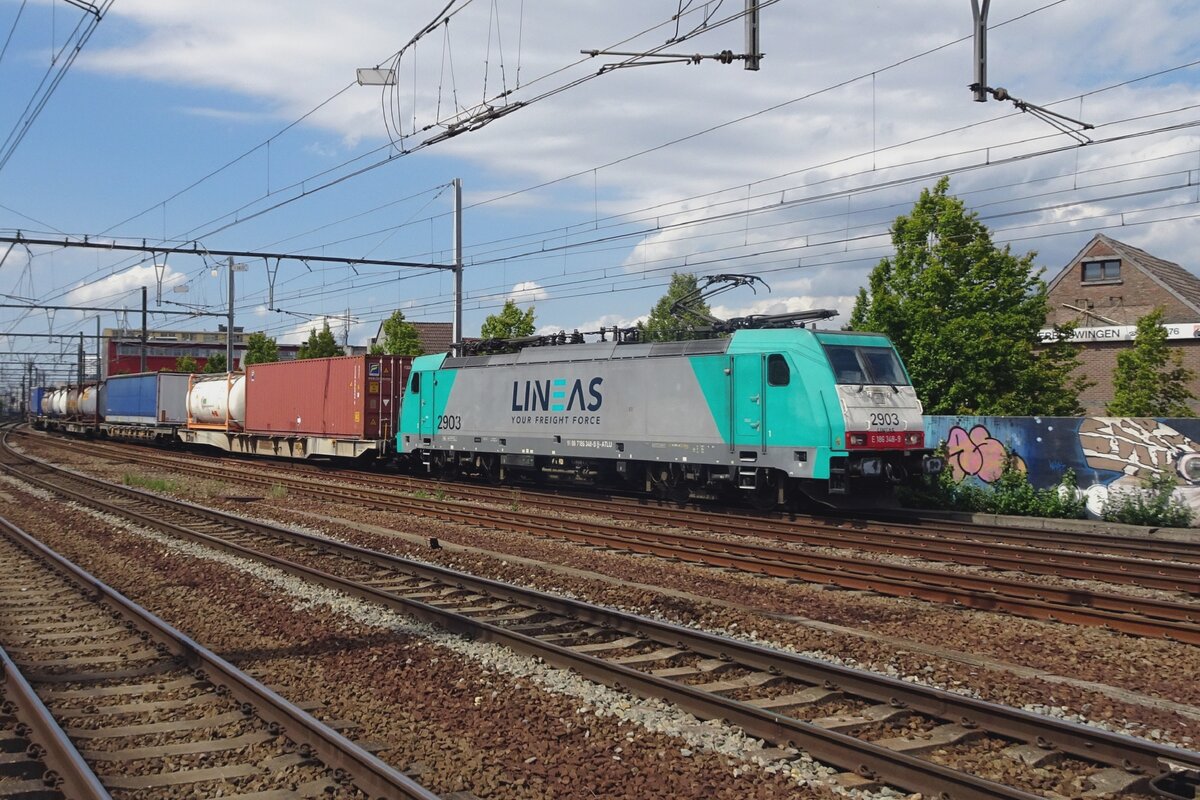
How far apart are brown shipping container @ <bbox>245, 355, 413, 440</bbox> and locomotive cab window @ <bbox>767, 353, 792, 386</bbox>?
47.1ft

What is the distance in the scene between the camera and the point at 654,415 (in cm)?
1902

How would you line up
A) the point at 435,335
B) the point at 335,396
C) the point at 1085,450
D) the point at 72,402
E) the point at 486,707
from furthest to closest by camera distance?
the point at 435,335
the point at 72,402
the point at 335,396
the point at 1085,450
the point at 486,707

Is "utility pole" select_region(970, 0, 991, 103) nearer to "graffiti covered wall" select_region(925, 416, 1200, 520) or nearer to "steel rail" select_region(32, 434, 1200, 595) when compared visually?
"steel rail" select_region(32, 434, 1200, 595)

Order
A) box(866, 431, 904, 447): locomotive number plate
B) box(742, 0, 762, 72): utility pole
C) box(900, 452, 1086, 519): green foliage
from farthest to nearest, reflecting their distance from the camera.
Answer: box(900, 452, 1086, 519): green foliage < box(866, 431, 904, 447): locomotive number plate < box(742, 0, 762, 72): utility pole

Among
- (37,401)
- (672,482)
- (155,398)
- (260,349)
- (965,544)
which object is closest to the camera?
(965,544)

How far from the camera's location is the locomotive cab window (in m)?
16.6

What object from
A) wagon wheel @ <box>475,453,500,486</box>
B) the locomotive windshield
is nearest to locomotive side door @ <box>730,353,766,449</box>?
the locomotive windshield

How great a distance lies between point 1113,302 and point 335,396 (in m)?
31.0

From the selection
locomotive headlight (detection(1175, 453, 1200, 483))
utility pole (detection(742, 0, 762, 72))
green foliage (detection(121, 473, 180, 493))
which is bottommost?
green foliage (detection(121, 473, 180, 493))

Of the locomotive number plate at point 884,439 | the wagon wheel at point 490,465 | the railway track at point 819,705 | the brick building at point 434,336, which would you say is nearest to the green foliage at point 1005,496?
the locomotive number plate at point 884,439

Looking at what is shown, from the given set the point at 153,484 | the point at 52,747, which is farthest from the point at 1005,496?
the point at 153,484

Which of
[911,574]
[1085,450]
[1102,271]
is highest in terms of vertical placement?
[1102,271]

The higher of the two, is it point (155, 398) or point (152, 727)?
point (155, 398)

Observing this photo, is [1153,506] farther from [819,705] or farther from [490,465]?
[490,465]
